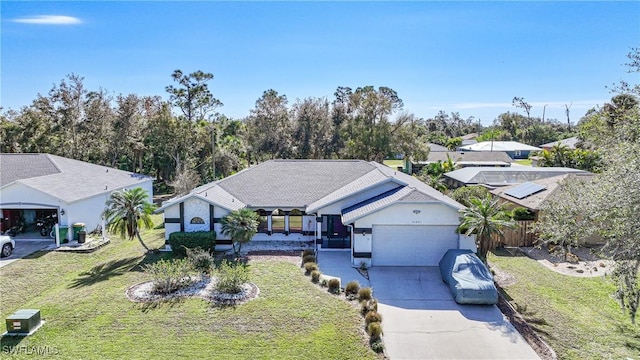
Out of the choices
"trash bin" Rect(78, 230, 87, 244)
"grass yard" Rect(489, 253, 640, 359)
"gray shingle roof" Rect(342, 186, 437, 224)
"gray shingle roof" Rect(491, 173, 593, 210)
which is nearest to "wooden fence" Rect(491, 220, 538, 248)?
"gray shingle roof" Rect(491, 173, 593, 210)

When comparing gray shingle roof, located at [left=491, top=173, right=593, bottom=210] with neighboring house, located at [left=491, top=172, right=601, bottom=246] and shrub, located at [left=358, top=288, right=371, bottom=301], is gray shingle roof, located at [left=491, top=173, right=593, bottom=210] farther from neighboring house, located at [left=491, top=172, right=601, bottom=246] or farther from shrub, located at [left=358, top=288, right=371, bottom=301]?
shrub, located at [left=358, top=288, right=371, bottom=301]

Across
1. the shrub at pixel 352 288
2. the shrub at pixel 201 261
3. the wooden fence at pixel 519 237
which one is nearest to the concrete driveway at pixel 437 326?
the shrub at pixel 352 288

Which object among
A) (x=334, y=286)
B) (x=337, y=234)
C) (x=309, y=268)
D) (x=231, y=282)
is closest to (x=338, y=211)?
(x=337, y=234)

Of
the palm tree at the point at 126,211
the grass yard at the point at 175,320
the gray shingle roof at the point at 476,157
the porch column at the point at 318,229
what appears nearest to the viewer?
the grass yard at the point at 175,320

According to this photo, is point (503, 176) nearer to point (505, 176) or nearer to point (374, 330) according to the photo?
point (505, 176)

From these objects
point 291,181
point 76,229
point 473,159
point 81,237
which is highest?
point 473,159

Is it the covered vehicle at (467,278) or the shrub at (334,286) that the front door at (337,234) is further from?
the shrub at (334,286)
